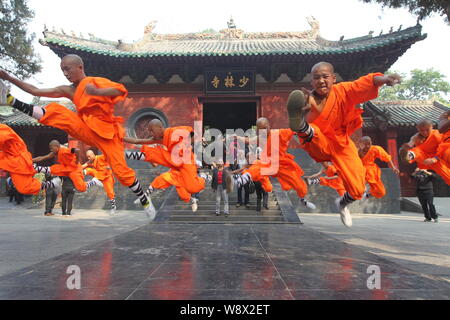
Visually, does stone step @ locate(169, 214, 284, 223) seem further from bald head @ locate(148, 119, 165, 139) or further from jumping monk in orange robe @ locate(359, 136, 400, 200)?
bald head @ locate(148, 119, 165, 139)

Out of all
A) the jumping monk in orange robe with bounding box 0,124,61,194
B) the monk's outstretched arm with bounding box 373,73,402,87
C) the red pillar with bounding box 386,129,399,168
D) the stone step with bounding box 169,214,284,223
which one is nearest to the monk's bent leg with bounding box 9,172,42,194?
the jumping monk in orange robe with bounding box 0,124,61,194

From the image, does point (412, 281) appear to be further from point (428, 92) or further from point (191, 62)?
point (428, 92)

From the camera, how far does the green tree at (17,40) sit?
1395 centimetres

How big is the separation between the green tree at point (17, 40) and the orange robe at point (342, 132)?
1596 centimetres

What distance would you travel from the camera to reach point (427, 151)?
15.2 ft

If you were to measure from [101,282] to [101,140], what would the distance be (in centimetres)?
203

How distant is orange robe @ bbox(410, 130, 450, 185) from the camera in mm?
4480

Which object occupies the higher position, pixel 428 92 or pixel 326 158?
pixel 428 92

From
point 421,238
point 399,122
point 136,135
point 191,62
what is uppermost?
point 191,62

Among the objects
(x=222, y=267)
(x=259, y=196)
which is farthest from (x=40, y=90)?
(x=259, y=196)

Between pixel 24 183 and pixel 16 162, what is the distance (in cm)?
34

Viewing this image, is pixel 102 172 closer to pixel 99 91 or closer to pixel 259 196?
pixel 259 196

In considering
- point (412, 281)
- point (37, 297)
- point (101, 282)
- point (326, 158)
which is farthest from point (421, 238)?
point (37, 297)

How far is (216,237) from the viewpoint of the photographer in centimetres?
455
